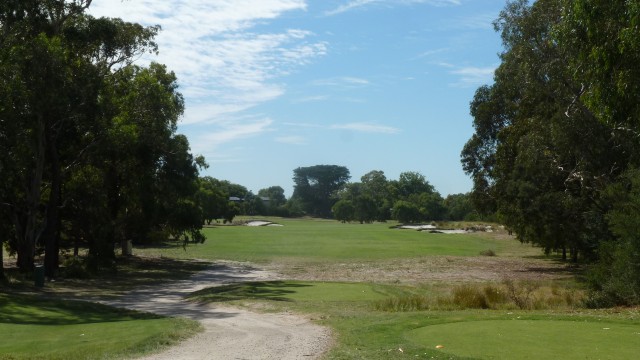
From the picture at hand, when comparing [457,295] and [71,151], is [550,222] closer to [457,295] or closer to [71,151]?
[457,295]

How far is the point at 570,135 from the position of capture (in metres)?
32.4

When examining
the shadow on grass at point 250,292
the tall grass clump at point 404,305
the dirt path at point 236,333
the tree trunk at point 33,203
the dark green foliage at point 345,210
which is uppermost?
the dark green foliage at point 345,210

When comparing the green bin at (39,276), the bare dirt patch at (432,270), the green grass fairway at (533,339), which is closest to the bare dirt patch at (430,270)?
the bare dirt patch at (432,270)

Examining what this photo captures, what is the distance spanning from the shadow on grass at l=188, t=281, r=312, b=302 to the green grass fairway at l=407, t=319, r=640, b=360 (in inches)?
413

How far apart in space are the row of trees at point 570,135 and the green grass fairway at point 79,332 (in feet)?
36.9

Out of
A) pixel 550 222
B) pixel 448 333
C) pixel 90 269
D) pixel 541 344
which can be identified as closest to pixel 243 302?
pixel 448 333

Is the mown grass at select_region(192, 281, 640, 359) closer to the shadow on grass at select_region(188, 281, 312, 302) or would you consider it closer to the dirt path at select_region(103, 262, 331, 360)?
the dirt path at select_region(103, 262, 331, 360)

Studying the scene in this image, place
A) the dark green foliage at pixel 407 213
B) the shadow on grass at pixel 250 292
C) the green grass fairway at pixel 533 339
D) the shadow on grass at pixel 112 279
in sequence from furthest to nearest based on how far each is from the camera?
the dark green foliage at pixel 407 213 → the shadow on grass at pixel 112 279 → the shadow on grass at pixel 250 292 → the green grass fairway at pixel 533 339

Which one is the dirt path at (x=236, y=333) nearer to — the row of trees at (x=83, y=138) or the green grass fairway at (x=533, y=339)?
the green grass fairway at (x=533, y=339)

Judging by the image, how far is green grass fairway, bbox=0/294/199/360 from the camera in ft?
44.0

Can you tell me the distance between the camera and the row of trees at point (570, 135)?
603 inches

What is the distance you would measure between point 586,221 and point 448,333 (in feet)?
75.3

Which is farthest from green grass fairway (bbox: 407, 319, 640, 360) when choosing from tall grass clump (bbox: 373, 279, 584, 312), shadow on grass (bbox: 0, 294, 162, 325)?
shadow on grass (bbox: 0, 294, 162, 325)

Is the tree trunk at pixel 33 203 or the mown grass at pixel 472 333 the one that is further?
the tree trunk at pixel 33 203
